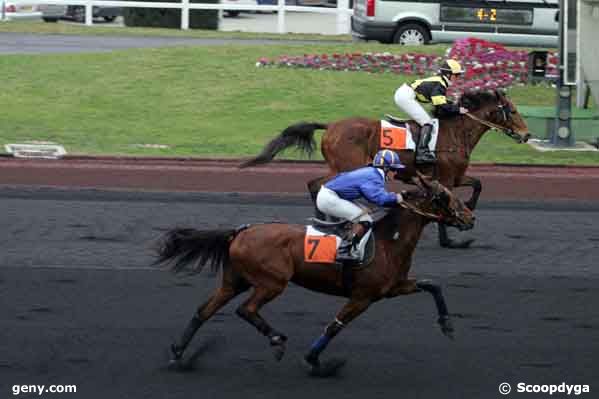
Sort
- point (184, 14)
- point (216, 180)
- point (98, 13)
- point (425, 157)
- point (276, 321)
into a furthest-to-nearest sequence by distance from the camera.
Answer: point (98, 13)
point (184, 14)
point (216, 180)
point (425, 157)
point (276, 321)

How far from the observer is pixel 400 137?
12.1 meters

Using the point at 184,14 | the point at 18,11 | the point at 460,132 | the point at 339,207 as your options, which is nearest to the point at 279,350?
the point at 339,207

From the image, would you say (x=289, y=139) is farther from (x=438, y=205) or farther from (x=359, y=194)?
(x=438, y=205)

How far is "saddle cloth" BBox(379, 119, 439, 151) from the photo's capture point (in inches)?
474

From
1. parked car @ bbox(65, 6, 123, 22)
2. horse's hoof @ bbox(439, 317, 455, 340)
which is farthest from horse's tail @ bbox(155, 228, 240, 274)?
parked car @ bbox(65, 6, 123, 22)

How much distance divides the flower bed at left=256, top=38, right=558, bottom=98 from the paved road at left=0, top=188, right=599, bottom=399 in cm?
777

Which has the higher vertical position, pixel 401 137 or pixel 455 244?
pixel 401 137

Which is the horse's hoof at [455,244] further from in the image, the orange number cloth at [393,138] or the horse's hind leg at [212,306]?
the horse's hind leg at [212,306]

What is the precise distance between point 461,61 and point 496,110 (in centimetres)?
887

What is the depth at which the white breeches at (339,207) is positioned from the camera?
815 centimetres

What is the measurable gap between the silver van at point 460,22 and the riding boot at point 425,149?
1456 cm

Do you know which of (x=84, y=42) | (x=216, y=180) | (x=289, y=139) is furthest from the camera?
(x=84, y=42)

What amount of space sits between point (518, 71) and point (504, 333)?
13.3 metres

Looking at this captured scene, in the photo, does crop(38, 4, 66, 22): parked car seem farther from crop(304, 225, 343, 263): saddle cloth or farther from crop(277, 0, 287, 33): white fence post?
crop(304, 225, 343, 263): saddle cloth
